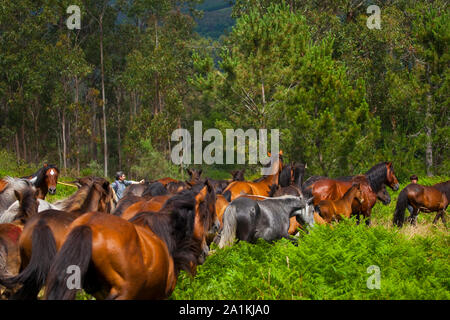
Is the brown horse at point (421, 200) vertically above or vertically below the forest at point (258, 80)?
below

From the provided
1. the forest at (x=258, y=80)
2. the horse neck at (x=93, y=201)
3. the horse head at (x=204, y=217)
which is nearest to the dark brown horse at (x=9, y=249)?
the horse neck at (x=93, y=201)

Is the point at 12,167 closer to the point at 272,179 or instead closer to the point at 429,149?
the point at 272,179

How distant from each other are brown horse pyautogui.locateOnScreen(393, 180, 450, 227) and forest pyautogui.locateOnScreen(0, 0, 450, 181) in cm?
575

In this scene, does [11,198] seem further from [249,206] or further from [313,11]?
[313,11]

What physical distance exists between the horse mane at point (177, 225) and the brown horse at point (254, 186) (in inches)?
209

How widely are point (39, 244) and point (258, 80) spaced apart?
22149mm

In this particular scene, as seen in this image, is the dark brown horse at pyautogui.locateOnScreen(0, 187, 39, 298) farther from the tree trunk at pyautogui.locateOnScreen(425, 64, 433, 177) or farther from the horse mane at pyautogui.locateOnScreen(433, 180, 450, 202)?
the tree trunk at pyautogui.locateOnScreen(425, 64, 433, 177)

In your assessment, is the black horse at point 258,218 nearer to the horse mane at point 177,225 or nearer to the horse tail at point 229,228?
the horse tail at point 229,228

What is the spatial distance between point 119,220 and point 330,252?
3.71m

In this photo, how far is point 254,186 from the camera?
13844mm

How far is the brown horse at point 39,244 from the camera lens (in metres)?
5.14

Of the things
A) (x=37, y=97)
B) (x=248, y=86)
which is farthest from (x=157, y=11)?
(x=248, y=86)

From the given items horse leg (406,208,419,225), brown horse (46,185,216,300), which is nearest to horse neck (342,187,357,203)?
horse leg (406,208,419,225)

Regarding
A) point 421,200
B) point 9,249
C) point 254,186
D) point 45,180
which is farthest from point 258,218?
point 421,200
